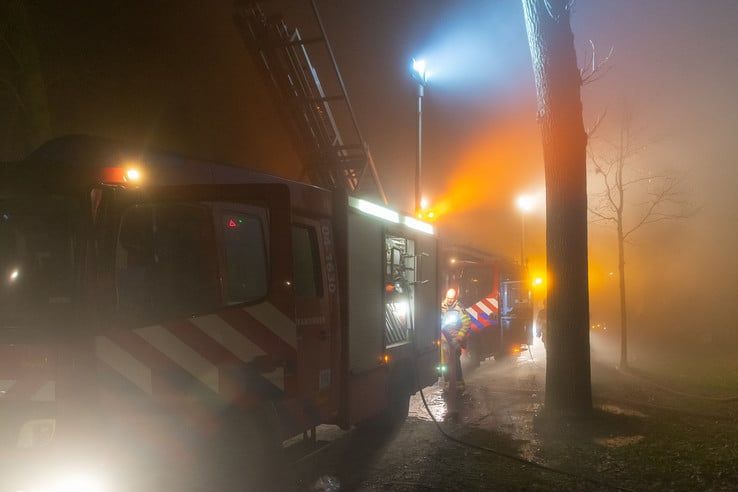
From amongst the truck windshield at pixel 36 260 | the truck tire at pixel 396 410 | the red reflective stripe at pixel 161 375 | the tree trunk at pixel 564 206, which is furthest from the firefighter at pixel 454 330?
the truck windshield at pixel 36 260

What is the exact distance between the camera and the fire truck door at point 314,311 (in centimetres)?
525

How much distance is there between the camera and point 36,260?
12.4 ft

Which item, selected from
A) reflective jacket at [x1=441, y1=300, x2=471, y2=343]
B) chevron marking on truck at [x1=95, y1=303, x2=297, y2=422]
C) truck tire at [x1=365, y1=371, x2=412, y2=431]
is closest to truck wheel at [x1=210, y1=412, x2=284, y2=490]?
chevron marking on truck at [x1=95, y1=303, x2=297, y2=422]

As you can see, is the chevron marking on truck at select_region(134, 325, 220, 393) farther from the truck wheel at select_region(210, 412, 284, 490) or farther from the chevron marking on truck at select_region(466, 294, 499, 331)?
the chevron marking on truck at select_region(466, 294, 499, 331)

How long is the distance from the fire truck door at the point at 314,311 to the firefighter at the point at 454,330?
5.12 m

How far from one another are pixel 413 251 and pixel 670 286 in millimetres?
29216

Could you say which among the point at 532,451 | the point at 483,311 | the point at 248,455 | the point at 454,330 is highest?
the point at 483,311

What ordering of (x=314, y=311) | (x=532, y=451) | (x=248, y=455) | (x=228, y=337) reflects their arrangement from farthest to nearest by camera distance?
(x=532, y=451), (x=314, y=311), (x=248, y=455), (x=228, y=337)

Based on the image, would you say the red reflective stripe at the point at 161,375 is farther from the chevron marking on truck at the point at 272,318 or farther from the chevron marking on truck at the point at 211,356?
the chevron marking on truck at the point at 272,318

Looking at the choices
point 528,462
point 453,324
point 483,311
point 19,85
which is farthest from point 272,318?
point 483,311

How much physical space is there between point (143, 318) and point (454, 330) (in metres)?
7.41

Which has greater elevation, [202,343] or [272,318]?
[272,318]

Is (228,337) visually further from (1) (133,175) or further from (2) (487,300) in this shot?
(2) (487,300)

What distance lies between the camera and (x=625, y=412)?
859cm
